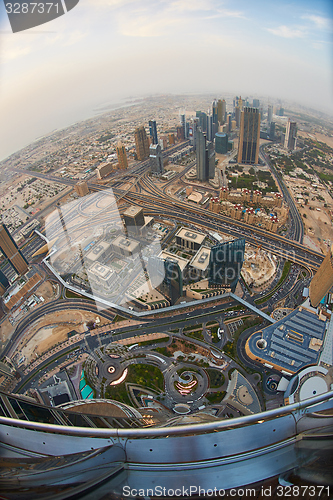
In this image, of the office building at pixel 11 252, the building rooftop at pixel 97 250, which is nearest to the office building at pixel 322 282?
the building rooftop at pixel 97 250

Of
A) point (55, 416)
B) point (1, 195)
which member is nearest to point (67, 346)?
point (55, 416)

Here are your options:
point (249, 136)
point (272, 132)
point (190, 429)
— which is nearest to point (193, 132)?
point (249, 136)

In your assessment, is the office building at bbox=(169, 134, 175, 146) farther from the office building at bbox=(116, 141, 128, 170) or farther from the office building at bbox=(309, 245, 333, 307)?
the office building at bbox=(309, 245, 333, 307)

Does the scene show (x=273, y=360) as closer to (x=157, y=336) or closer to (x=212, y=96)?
(x=157, y=336)

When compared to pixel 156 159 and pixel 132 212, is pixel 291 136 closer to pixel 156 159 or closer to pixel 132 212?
pixel 156 159

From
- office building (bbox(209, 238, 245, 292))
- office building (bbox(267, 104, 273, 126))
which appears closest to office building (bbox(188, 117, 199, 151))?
office building (bbox(267, 104, 273, 126))
